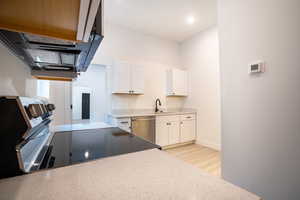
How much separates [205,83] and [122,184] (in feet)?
11.7

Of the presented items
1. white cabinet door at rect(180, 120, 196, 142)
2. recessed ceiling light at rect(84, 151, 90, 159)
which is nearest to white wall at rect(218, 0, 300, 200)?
recessed ceiling light at rect(84, 151, 90, 159)

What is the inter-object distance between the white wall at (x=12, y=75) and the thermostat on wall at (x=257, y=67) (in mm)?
1939

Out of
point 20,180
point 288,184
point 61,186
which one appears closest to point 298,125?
point 288,184

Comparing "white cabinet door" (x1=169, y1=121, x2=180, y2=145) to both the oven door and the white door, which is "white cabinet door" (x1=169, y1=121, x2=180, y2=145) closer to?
the white door

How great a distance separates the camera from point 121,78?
3129 mm

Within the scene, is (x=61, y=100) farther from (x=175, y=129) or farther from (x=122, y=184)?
(x=175, y=129)

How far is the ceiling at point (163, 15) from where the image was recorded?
262 centimetres

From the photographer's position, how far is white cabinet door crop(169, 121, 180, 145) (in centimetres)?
336

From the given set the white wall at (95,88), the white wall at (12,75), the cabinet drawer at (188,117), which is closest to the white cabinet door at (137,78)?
the white wall at (95,88)

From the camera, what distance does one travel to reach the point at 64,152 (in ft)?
2.58

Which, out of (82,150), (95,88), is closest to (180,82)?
(95,88)

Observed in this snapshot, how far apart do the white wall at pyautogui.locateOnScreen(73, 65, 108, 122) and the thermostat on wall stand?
2838mm

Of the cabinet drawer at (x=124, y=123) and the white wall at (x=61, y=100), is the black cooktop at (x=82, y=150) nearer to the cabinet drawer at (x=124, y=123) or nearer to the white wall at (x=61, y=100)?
the white wall at (x=61, y=100)

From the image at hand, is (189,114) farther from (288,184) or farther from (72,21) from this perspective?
(72,21)
